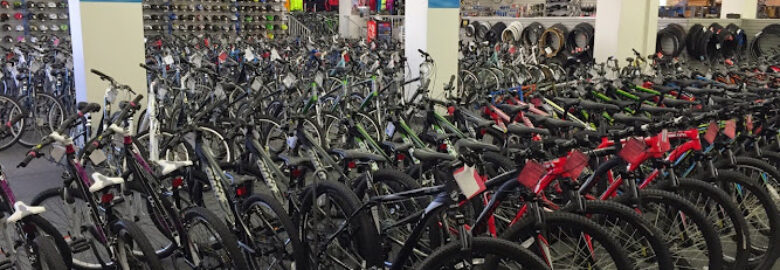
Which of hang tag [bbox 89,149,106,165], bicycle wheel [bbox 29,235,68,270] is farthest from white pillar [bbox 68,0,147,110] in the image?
bicycle wheel [bbox 29,235,68,270]

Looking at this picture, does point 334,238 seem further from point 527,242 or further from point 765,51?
point 765,51

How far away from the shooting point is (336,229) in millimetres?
2633

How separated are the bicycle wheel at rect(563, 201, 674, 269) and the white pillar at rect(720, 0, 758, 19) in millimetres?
11431

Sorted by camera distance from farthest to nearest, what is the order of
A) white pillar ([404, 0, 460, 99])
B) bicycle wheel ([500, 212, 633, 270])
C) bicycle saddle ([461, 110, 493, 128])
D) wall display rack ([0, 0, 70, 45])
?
wall display rack ([0, 0, 70, 45]), white pillar ([404, 0, 460, 99]), bicycle saddle ([461, 110, 493, 128]), bicycle wheel ([500, 212, 633, 270])

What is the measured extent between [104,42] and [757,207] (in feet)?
16.6

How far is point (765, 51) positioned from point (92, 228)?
37.4 feet

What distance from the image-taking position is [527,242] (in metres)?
2.14

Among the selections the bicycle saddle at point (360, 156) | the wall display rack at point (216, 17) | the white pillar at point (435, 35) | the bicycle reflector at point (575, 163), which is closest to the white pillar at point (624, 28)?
the white pillar at point (435, 35)

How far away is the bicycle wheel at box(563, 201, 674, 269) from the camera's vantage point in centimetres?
221

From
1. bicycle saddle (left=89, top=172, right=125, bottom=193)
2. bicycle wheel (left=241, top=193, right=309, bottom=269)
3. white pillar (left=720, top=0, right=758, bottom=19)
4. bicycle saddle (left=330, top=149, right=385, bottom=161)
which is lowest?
bicycle wheel (left=241, top=193, right=309, bottom=269)

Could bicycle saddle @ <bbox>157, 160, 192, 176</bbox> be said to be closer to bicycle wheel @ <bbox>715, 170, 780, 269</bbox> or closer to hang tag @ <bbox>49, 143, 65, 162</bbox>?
hang tag @ <bbox>49, 143, 65, 162</bbox>

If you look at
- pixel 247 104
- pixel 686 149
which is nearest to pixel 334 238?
pixel 686 149

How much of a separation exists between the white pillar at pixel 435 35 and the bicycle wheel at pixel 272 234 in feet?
15.7

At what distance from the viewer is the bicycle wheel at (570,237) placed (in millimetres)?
2096
